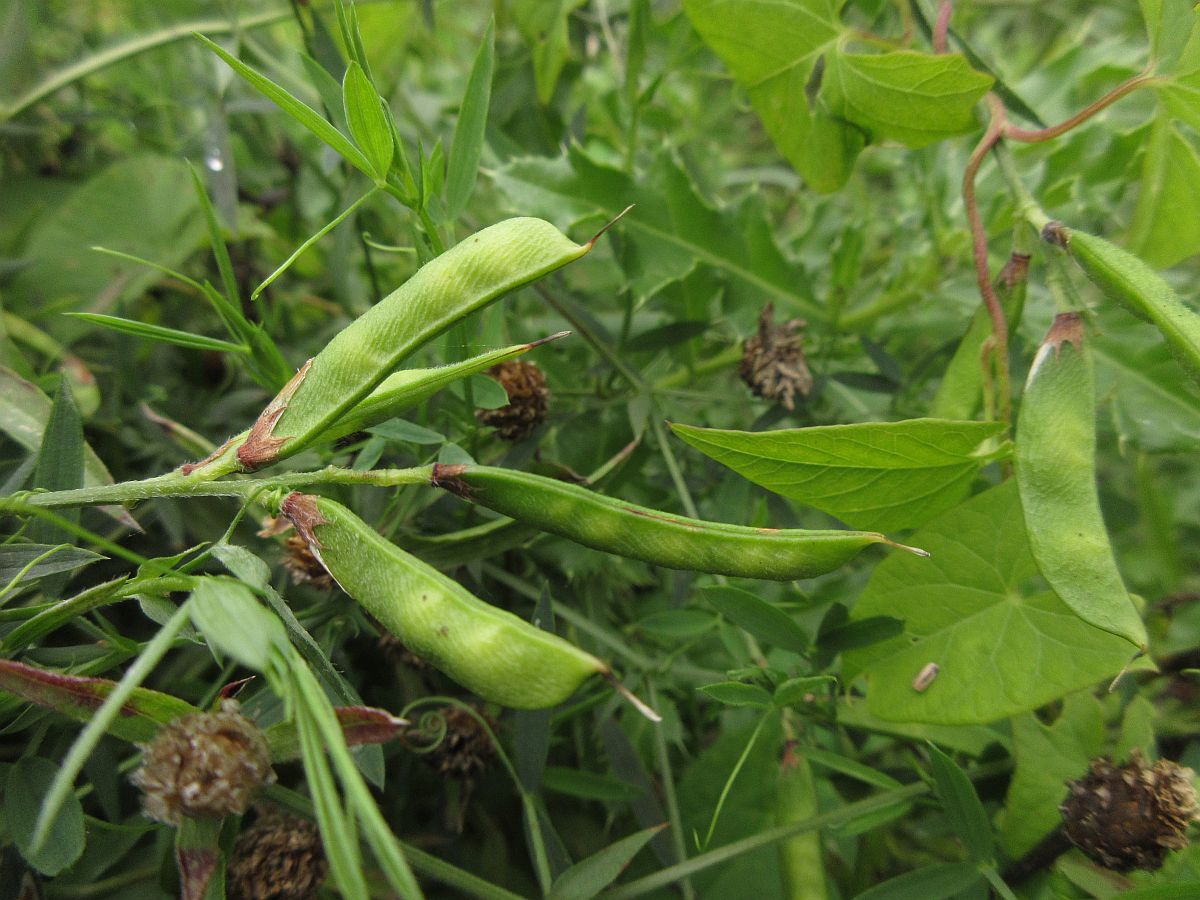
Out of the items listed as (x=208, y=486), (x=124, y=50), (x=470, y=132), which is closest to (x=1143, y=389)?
(x=470, y=132)

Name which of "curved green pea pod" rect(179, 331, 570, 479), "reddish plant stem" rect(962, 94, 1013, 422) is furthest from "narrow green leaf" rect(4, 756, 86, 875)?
"reddish plant stem" rect(962, 94, 1013, 422)

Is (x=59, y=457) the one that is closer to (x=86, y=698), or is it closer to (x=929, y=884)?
(x=86, y=698)

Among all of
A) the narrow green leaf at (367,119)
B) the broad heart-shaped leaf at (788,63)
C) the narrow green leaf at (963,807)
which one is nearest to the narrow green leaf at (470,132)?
the narrow green leaf at (367,119)

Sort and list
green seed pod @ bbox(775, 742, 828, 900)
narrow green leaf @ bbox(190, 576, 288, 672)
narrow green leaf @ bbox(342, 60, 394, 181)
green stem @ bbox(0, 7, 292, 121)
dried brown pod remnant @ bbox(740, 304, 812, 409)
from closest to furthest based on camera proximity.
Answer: narrow green leaf @ bbox(190, 576, 288, 672) < narrow green leaf @ bbox(342, 60, 394, 181) < green seed pod @ bbox(775, 742, 828, 900) < dried brown pod remnant @ bbox(740, 304, 812, 409) < green stem @ bbox(0, 7, 292, 121)

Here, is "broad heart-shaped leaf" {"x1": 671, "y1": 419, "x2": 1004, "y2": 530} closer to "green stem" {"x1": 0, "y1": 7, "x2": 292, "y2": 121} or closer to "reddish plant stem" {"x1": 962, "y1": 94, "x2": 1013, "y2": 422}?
"reddish plant stem" {"x1": 962, "y1": 94, "x2": 1013, "y2": 422}

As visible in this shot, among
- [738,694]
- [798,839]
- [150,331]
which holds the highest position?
[150,331]

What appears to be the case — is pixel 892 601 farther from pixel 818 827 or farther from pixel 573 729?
pixel 573 729
